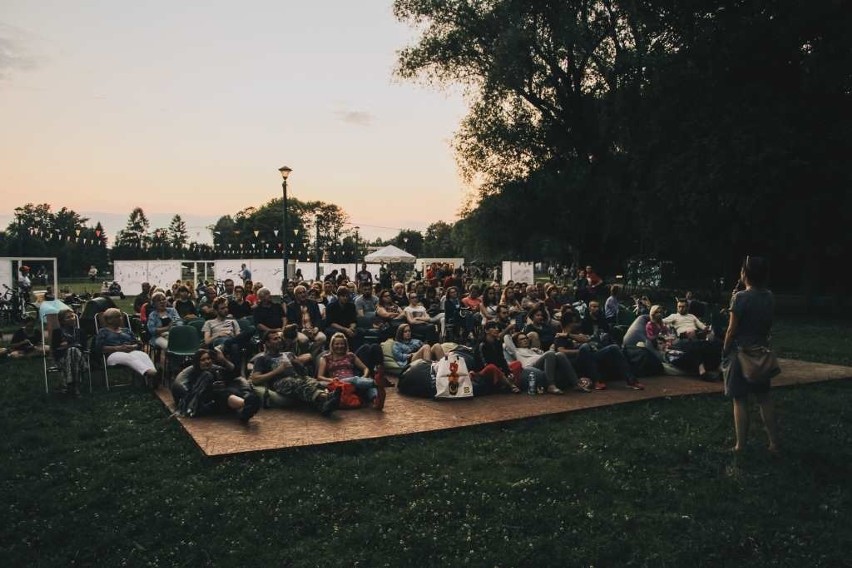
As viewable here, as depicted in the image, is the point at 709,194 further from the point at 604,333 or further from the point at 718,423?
the point at 718,423

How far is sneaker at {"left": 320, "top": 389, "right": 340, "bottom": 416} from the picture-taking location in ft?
23.4

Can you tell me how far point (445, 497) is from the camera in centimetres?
478

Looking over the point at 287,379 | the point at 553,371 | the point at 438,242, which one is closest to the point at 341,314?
the point at 287,379

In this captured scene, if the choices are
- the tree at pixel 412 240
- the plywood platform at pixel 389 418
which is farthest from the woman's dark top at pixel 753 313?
the tree at pixel 412 240

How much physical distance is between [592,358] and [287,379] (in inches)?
173

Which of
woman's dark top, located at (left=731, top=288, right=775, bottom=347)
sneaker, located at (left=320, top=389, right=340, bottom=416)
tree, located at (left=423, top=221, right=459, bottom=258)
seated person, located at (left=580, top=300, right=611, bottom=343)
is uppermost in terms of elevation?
tree, located at (left=423, top=221, right=459, bottom=258)

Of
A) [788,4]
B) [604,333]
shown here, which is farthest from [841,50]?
[604,333]

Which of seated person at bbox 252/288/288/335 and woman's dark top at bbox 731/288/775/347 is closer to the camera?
woman's dark top at bbox 731/288/775/347

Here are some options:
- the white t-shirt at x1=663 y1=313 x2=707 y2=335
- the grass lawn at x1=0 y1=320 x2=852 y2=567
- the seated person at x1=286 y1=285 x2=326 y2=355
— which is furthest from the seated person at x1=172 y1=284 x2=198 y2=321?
the white t-shirt at x1=663 y1=313 x2=707 y2=335

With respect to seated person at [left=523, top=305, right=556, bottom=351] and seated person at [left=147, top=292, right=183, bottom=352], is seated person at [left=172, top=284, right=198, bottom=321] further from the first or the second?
seated person at [left=523, top=305, right=556, bottom=351]

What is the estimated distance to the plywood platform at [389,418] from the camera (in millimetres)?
6129

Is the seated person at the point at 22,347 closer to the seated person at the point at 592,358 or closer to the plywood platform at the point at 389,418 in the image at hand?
the plywood platform at the point at 389,418

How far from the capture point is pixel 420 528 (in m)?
4.29

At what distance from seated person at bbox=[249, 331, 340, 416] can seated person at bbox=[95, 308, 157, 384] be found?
203cm
